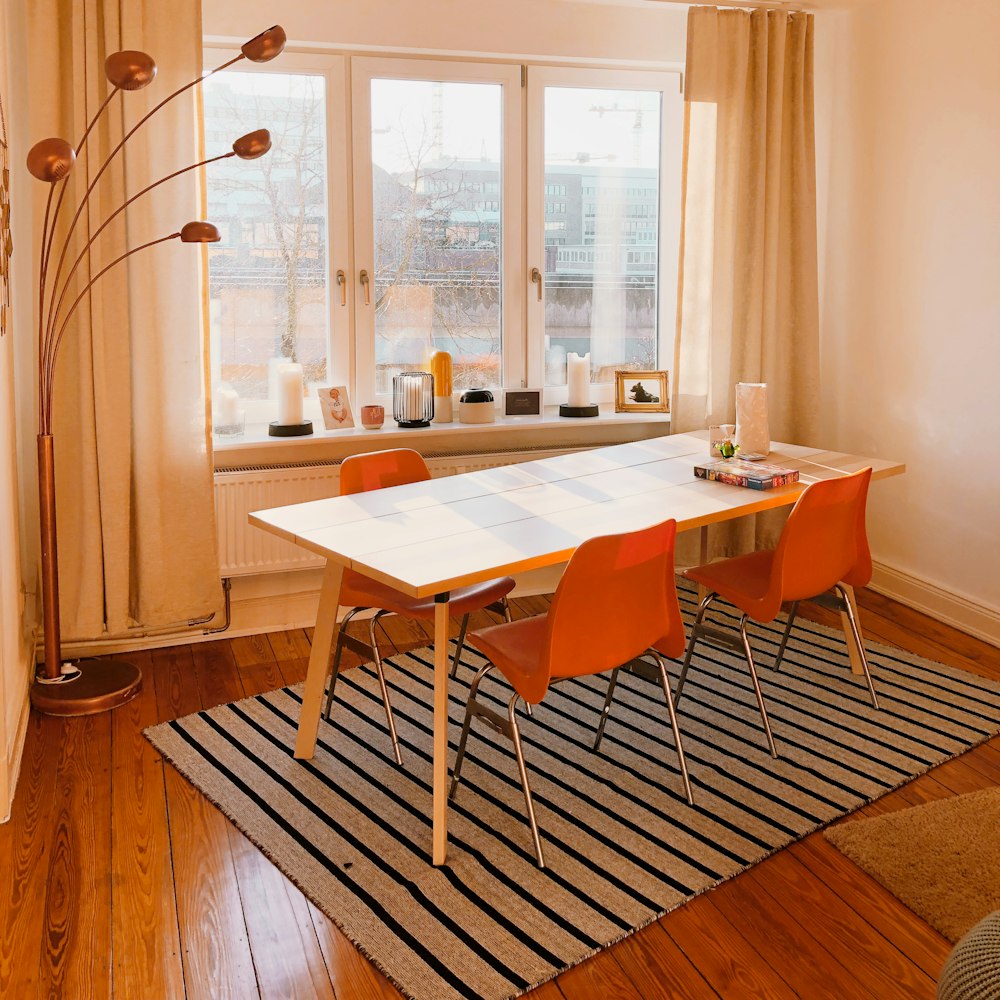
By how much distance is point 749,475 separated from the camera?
3.13 metres

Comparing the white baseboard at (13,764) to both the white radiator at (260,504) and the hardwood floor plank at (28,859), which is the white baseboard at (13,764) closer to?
the hardwood floor plank at (28,859)

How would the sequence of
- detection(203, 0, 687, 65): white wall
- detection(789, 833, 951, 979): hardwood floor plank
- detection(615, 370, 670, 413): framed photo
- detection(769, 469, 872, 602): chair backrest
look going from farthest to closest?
detection(615, 370, 670, 413): framed photo → detection(203, 0, 687, 65): white wall → detection(769, 469, 872, 602): chair backrest → detection(789, 833, 951, 979): hardwood floor plank

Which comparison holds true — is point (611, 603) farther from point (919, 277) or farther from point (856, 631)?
point (919, 277)

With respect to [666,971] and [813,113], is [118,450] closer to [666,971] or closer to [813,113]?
[666,971]

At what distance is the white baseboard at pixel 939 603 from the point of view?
3.86m

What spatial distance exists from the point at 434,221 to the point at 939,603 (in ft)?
8.02

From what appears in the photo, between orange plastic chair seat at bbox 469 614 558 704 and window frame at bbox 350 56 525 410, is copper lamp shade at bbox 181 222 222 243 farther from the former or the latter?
orange plastic chair seat at bbox 469 614 558 704

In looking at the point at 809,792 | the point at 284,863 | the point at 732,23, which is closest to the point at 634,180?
the point at 732,23

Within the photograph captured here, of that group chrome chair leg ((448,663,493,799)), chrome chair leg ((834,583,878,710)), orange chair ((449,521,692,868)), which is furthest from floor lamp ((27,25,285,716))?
chrome chair leg ((834,583,878,710))

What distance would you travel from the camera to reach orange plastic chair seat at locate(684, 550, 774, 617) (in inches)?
119

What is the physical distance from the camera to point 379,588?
3.02 m

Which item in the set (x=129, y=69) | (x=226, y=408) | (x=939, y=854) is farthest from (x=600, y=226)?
(x=939, y=854)

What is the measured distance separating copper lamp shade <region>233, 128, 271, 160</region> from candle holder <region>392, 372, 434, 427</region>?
4.02 ft

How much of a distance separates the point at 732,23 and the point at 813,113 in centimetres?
50
